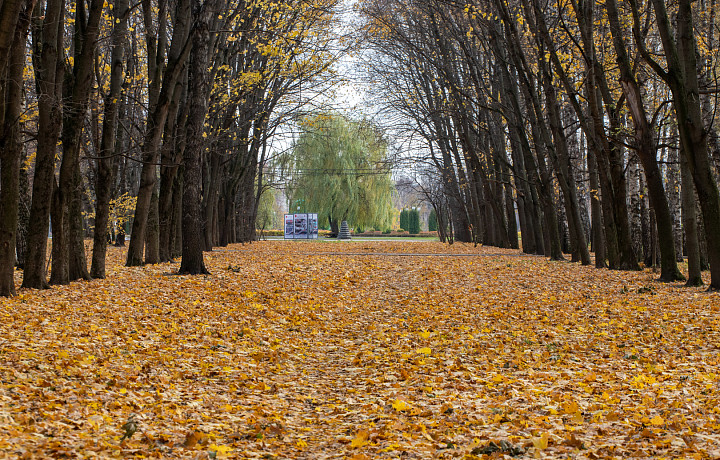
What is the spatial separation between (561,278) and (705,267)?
6.68 meters

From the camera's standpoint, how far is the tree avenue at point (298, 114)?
36.7ft

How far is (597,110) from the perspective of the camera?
47.8 ft

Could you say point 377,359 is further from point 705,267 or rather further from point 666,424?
point 705,267

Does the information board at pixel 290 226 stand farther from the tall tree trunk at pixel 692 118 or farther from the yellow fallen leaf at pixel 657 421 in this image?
the yellow fallen leaf at pixel 657 421

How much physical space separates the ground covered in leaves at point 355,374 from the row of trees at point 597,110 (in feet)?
9.37

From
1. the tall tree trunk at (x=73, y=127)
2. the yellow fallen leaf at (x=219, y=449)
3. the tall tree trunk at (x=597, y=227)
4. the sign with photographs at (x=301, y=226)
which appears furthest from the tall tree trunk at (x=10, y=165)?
the sign with photographs at (x=301, y=226)

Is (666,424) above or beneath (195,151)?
beneath

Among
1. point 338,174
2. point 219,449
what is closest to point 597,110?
point 219,449

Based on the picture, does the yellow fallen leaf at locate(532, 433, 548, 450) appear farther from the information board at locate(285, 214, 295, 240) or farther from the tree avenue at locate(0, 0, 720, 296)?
the information board at locate(285, 214, 295, 240)

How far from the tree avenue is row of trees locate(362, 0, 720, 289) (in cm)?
6

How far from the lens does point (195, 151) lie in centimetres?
1452

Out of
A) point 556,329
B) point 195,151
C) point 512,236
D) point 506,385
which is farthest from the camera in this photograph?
point 512,236

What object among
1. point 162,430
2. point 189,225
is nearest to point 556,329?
point 162,430

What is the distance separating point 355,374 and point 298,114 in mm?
22139
